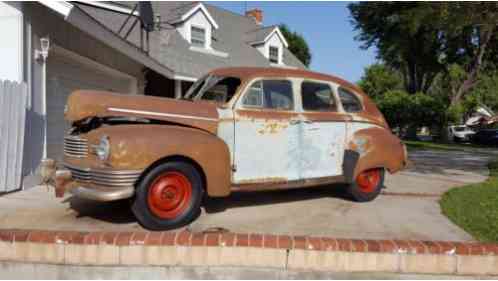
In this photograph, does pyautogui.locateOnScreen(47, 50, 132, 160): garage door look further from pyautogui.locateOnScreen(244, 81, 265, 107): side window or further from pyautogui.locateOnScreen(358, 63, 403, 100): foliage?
pyautogui.locateOnScreen(358, 63, 403, 100): foliage

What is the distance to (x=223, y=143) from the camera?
4590mm

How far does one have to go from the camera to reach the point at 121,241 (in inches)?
149

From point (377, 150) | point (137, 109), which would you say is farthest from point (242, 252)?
point (377, 150)

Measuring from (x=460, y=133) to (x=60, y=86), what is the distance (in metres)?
28.8

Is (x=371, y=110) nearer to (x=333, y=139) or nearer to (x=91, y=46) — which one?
(x=333, y=139)

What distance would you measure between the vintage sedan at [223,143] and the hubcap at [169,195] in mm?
11

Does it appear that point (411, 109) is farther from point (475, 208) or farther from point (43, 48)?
point (43, 48)

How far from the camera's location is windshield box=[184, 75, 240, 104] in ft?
16.7

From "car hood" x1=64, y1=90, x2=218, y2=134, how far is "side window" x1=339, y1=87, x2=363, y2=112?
2045 millimetres

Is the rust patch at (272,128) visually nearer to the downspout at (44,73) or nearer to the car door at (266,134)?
the car door at (266,134)

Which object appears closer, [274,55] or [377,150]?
[377,150]

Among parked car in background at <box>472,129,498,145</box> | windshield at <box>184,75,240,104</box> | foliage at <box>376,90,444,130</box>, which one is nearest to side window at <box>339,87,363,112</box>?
windshield at <box>184,75,240,104</box>

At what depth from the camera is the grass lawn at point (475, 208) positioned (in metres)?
4.64

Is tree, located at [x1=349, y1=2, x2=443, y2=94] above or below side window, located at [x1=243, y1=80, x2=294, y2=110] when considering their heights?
above
